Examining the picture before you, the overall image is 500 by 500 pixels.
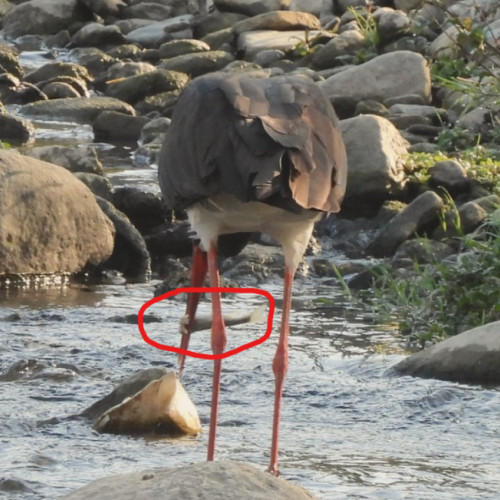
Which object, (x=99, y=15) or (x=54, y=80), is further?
(x=99, y=15)

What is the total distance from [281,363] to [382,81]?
9544 millimetres

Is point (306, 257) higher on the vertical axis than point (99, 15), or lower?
lower

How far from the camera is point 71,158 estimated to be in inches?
464

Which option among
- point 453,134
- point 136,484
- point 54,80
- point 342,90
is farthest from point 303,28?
→ point 136,484

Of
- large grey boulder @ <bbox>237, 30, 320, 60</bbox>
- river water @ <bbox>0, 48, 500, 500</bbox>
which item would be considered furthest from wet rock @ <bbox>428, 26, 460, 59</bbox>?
river water @ <bbox>0, 48, 500, 500</bbox>

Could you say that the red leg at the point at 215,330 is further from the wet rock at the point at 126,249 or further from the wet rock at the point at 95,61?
the wet rock at the point at 95,61

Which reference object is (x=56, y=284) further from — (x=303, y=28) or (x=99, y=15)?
(x=99, y=15)

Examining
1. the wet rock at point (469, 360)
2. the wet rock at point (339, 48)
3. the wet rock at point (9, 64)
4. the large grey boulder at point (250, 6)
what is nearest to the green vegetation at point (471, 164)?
the wet rock at point (469, 360)

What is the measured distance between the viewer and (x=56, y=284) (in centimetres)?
934

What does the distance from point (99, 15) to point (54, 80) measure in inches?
220

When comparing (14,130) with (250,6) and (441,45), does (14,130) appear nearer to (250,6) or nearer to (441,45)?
(441,45)

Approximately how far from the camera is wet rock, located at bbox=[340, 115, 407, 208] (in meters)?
10.9

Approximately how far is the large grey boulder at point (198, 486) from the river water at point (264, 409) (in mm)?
811

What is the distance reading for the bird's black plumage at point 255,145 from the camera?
15.4ft
